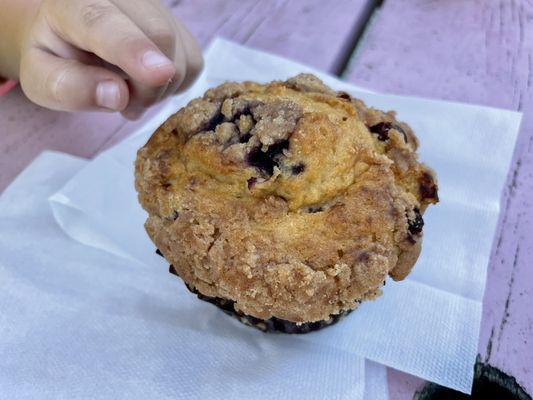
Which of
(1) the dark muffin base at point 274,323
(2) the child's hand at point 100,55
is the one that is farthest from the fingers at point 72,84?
(1) the dark muffin base at point 274,323

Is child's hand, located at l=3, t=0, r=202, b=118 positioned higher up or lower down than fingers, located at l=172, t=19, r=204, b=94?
higher up

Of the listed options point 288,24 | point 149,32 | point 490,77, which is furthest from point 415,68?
point 149,32

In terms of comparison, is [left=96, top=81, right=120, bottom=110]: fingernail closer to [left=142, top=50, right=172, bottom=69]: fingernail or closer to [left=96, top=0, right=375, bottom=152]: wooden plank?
[left=142, top=50, right=172, bottom=69]: fingernail

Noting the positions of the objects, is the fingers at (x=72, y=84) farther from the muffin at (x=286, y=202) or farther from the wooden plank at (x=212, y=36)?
the wooden plank at (x=212, y=36)

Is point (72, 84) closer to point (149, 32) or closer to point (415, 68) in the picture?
point (149, 32)

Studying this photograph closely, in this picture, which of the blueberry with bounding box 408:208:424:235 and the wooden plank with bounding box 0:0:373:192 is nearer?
the blueberry with bounding box 408:208:424:235

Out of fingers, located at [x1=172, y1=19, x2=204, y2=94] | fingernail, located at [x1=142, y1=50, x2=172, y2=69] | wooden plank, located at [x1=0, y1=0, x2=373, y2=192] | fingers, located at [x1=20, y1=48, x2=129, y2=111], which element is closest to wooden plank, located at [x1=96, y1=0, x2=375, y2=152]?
wooden plank, located at [x1=0, y1=0, x2=373, y2=192]
